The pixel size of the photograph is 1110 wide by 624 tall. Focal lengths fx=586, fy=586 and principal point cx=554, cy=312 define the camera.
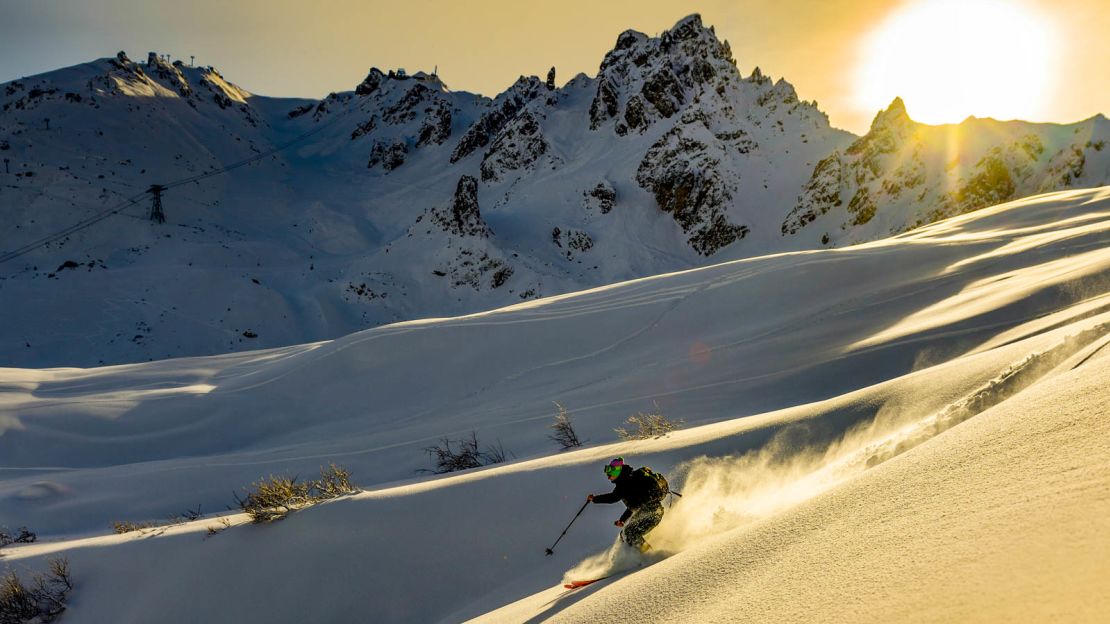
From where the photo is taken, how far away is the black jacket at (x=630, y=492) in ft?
13.3

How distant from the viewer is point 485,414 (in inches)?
380

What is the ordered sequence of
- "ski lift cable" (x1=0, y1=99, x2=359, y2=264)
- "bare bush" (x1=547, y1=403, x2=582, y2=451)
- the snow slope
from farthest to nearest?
"ski lift cable" (x1=0, y1=99, x2=359, y2=264) < "bare bush" (x1=547, y1=403, x2=582, y2=451) < the snow slope

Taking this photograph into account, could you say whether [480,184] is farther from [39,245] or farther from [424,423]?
[424,423]

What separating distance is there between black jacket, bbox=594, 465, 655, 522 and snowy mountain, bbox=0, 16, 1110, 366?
848 inches

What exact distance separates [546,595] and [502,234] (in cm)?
2728

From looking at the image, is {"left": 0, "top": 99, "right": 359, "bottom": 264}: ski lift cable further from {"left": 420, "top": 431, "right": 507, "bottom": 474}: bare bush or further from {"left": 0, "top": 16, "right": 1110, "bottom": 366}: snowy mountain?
{"left": 420, "top": 431, "right": 507, "bottom": 474}: bare bush

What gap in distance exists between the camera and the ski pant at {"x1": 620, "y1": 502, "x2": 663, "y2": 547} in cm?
407

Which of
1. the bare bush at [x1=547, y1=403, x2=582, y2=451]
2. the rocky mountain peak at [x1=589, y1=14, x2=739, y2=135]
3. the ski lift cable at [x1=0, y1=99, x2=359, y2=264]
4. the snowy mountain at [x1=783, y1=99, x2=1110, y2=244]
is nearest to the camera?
the bare bush at [x1=547, y1=403, x2=582, y2=451]

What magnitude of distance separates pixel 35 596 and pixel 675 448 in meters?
5.94

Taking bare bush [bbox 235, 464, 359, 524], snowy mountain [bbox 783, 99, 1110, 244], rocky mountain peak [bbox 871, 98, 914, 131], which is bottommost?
bare bush [bbox 235, 464, 359, 524]

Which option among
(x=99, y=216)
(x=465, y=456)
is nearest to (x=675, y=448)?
(x=465, y=456)

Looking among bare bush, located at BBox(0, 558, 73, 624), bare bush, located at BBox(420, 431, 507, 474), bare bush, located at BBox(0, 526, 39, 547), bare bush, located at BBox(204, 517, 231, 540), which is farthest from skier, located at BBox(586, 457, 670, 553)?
bare bush, located at BBox(0, 526, 39, 547)

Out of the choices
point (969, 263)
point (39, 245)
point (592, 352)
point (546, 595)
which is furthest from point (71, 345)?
point (969, 263)

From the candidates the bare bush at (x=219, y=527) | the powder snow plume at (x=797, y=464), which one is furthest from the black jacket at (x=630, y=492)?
the bare bush at (x=219, y=527)
